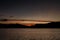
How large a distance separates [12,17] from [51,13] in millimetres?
302

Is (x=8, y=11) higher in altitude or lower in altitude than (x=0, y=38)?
higher

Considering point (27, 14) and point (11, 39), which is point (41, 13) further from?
point (11, 39)

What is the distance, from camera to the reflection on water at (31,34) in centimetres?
74

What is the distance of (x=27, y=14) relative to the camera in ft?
2.48

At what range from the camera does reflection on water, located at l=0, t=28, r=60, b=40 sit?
738 mm

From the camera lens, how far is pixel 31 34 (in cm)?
74

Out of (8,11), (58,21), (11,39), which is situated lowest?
(11,39)

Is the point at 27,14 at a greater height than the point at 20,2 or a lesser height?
lesser

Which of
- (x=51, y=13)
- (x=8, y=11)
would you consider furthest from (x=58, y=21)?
(x=8, y=11)

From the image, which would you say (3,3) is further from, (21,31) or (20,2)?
(21,31)

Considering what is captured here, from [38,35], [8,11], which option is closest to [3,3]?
[8,11]

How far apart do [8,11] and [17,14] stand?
0.07 m

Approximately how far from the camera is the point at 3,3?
0.77 m

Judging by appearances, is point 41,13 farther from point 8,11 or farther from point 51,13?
point 8,11
